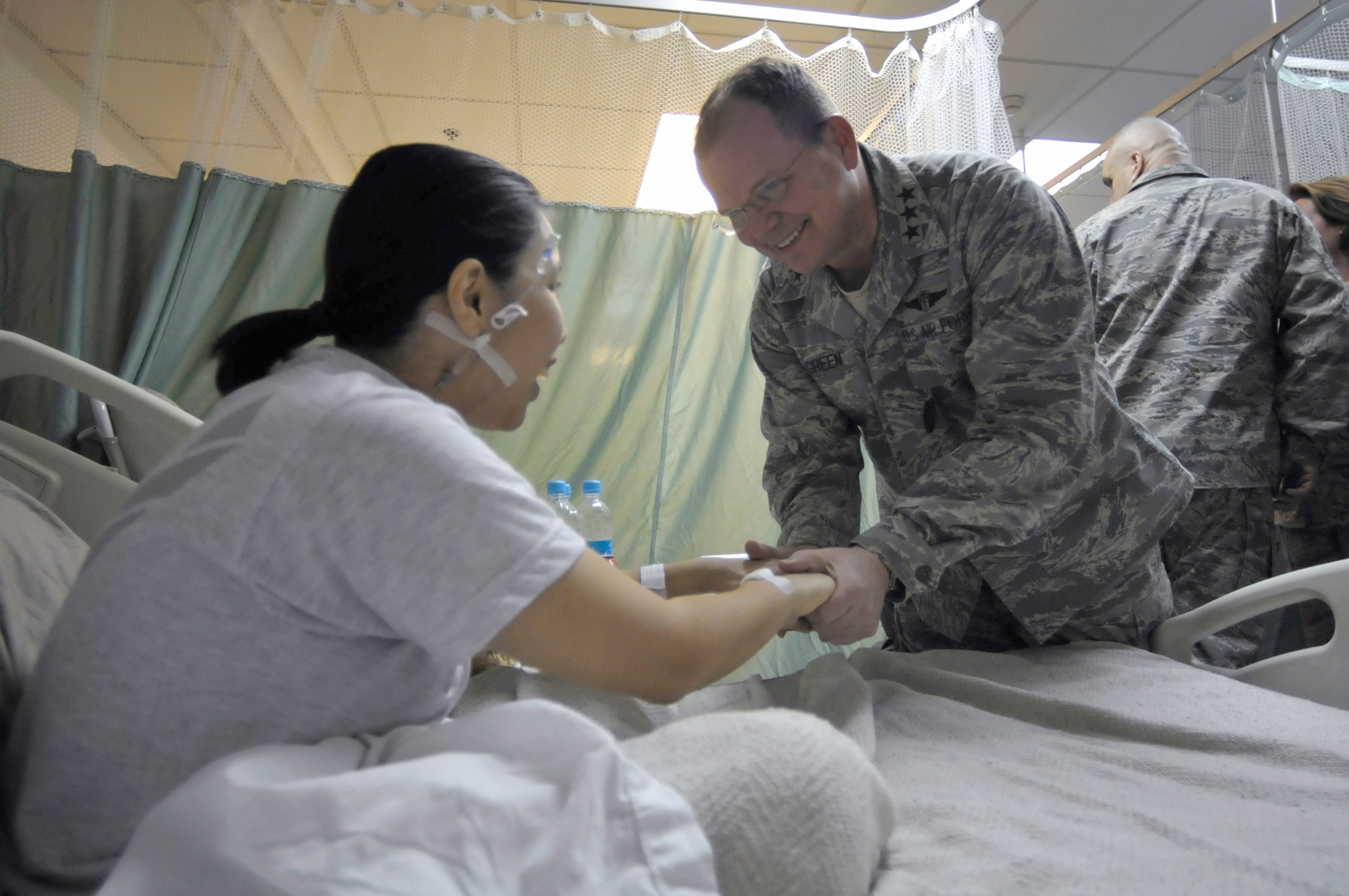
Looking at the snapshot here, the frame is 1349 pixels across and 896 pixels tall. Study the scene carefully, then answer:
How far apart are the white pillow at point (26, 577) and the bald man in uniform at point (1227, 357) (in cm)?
214

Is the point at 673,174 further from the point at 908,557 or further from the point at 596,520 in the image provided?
the point at 908,557

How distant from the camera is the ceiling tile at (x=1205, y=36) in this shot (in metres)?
4.20

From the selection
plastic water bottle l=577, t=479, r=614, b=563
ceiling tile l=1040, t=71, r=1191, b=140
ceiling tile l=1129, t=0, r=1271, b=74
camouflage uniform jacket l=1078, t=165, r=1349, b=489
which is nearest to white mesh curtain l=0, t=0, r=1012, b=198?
camouflage uniform jacket l=1078, t=165, r=1349, b=489

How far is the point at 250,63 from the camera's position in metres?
2.31

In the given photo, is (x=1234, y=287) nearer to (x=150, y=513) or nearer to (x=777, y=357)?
(x=777, y=357)

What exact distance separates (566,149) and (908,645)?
1.81 metres

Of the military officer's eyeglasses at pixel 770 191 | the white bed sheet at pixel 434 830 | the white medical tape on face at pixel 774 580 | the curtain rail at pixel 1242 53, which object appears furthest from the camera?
the curtain rail at pixel 1242 53

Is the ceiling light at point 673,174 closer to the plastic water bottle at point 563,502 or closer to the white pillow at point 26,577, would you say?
the plastic water bottle at point 563,502

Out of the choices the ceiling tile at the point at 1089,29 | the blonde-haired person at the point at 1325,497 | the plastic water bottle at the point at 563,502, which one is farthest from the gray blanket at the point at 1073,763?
the ceiling tile at the point at 1089,29

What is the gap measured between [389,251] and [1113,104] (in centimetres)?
535

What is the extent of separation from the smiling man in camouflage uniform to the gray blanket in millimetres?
142

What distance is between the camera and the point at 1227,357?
2.06m

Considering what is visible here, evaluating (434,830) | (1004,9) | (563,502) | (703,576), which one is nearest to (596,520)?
(563,502)

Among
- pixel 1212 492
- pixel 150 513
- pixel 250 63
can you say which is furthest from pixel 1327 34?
pixel 150 513
